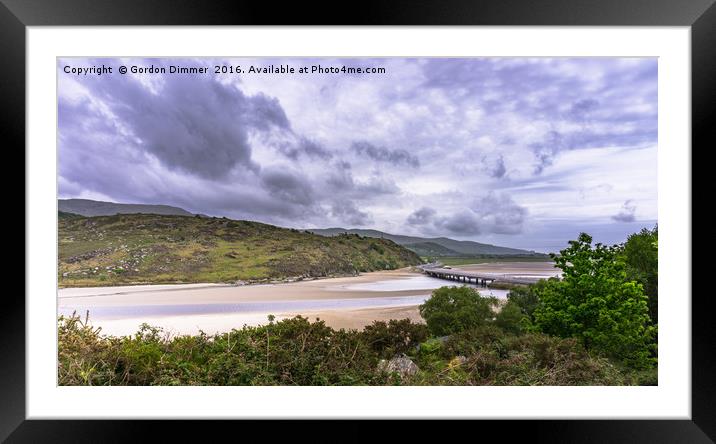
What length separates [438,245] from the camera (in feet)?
9.21

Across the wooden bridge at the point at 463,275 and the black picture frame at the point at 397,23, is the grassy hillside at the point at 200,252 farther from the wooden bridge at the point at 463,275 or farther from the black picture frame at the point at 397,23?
the black picture frame at the point at 397,23

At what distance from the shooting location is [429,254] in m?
2.85

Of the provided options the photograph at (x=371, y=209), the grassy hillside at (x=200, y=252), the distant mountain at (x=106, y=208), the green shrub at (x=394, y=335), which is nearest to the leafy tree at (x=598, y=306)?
the photograph at (x=371, y=209)

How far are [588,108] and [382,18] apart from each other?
5.42 feet

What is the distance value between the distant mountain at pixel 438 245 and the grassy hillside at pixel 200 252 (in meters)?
0.06

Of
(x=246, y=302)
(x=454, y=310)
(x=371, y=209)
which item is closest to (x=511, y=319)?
(x=454, y=310)

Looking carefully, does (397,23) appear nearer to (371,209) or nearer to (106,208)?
(371,209)

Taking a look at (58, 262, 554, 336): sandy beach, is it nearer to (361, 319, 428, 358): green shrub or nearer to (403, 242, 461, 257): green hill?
(361, 319, 428, 358): green shrub

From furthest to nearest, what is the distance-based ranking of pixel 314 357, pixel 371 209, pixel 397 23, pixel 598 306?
pixel 371 209
pixel 598 306
pixel 314 357
pixel 397 23

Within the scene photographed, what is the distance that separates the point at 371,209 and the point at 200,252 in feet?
4.18

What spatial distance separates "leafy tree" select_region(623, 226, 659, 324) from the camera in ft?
8.65

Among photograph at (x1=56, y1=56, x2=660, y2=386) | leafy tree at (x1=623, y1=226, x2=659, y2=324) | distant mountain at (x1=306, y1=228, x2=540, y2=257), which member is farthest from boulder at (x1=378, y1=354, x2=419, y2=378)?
leafy tree at (x1=623, y1=226, x2=659, y2=324)

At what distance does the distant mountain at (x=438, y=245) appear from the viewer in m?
2.79

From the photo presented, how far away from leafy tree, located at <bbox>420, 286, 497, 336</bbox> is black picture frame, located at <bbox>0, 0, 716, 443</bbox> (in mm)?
859
